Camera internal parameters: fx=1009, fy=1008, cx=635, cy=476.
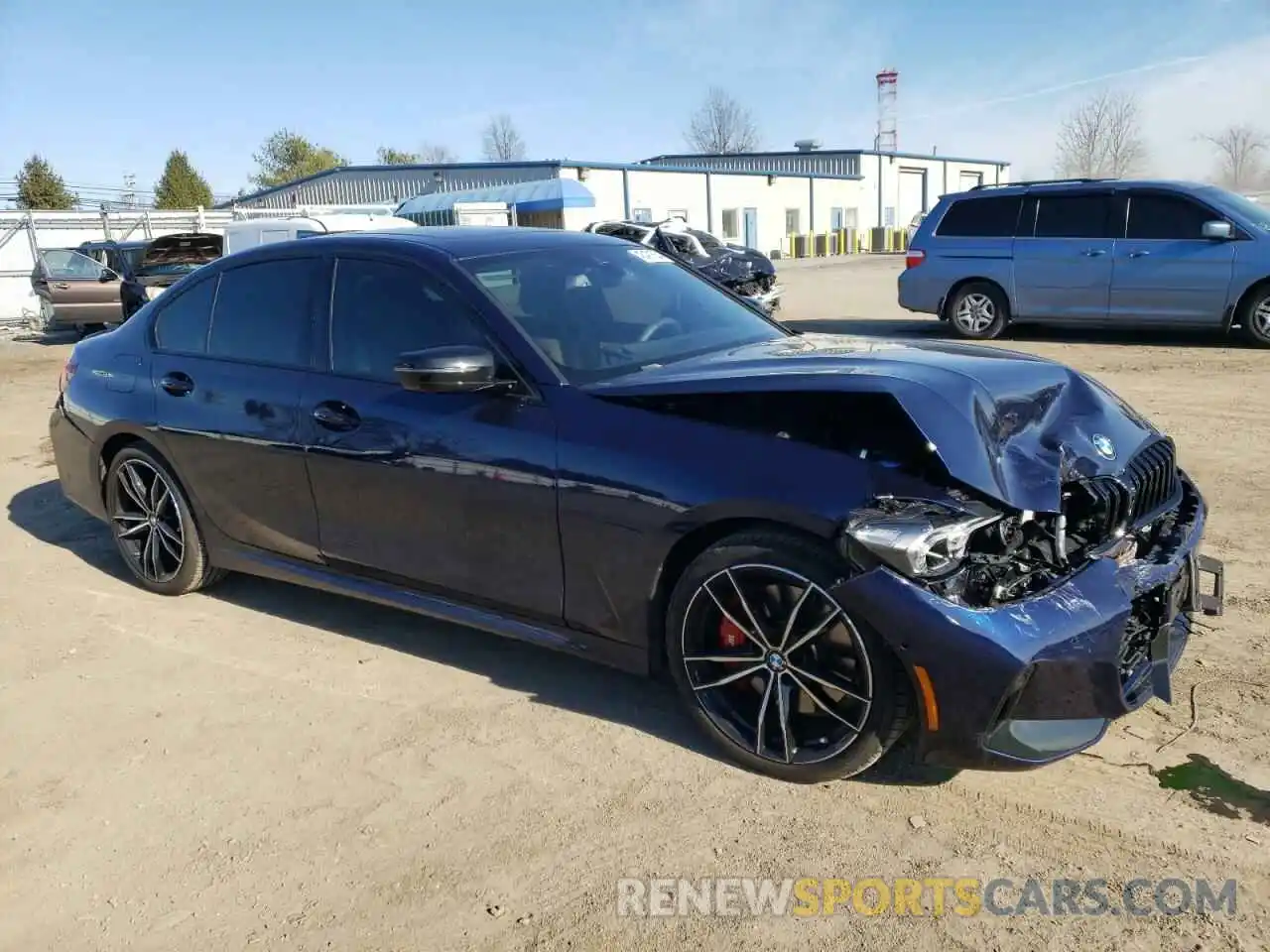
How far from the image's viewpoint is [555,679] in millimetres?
3836

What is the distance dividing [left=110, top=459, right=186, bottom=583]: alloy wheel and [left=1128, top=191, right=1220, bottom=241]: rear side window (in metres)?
10.4

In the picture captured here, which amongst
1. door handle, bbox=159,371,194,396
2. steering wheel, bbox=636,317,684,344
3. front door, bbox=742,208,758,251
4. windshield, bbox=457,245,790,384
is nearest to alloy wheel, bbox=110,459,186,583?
door handle, bbox=159,371,194,396

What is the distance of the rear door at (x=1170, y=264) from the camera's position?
10719 millimetres

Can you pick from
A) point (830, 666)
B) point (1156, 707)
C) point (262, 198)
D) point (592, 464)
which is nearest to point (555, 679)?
point (592, 464)

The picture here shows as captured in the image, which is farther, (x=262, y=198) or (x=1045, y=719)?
(x=262, y=198)

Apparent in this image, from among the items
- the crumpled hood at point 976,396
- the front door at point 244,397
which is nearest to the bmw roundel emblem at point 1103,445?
the crumpled hood at point 976,396

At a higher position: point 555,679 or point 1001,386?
point 1001,386

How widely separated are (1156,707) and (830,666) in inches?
50.2

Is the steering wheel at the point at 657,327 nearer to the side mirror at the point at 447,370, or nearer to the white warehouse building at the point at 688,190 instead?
the side mirror at the point at 447,370

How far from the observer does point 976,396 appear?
3016 mm

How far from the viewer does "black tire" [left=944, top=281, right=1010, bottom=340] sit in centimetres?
1223

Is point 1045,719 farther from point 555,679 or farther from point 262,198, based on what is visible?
point 262,198

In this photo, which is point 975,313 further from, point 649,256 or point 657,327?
point 657,327

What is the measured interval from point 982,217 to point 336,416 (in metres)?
10.3
